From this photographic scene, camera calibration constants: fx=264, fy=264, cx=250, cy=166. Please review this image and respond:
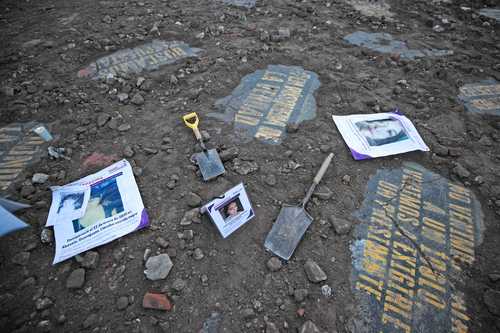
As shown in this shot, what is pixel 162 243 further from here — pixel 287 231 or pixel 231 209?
pixel 287 231

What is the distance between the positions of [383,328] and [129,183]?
6.21 ft

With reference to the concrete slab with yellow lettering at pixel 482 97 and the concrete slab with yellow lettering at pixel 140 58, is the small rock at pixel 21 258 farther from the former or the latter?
the concrete slab with yellow lettering at pixel 482 97

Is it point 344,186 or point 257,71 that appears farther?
point 257,71

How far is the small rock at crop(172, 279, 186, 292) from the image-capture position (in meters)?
1.51

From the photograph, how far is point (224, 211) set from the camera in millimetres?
1720

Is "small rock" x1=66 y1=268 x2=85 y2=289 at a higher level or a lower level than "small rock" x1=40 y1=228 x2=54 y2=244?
lower

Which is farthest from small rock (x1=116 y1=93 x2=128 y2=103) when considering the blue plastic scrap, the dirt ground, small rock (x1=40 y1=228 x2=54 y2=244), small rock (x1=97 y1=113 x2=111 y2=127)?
small rock (x1=40 y1=228 x2=54 y2=244)

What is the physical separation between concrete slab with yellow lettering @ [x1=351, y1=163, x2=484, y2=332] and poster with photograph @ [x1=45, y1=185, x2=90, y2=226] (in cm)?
190

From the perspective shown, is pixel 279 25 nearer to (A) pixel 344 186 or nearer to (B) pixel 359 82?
(B) pixel 359 82

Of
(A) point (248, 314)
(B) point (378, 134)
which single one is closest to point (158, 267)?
(A) point (248, 314)

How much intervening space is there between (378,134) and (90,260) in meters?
2.37

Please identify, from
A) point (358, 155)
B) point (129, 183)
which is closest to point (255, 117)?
point (358, 155)

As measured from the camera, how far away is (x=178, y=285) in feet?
4.99

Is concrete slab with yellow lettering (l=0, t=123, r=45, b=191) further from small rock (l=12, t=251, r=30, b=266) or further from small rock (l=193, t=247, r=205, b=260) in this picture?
small rock (l=193, t=247, r=205, b=260)
